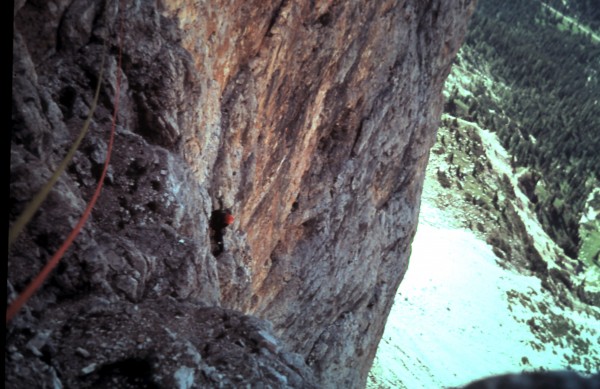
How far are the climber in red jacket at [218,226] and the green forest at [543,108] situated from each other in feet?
255

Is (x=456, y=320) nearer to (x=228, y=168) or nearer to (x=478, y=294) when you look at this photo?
(x=478, y=294)

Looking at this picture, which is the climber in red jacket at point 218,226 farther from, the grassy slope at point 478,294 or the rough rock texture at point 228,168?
the grassy slope at point 478,294

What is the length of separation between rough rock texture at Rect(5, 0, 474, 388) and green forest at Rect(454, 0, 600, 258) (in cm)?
6529

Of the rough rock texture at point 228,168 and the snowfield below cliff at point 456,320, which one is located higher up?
the rough rock texture at point 228,168

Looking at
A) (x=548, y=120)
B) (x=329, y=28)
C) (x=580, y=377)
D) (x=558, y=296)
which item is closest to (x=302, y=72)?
(x=329, y=28)

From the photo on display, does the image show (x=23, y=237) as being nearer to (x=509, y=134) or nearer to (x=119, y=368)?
(x=119, y=368)

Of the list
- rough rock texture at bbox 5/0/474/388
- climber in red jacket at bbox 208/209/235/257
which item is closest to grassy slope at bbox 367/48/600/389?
rough rock texture at bbox 5/0/474/388

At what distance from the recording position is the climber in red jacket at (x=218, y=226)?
577 inches

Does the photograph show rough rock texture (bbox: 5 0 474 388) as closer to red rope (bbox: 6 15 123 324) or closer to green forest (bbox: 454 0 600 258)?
red rope (bbox: 6 15 123 324)

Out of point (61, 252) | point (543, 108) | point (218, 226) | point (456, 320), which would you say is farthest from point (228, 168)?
point (543, 108)

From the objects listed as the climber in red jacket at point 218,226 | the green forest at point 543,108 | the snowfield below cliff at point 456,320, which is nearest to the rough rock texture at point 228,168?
the climber in red jacket at point 218,226

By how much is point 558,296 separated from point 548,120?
3677 inches

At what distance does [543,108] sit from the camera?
143875mm

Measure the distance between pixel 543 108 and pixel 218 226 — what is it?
153m
